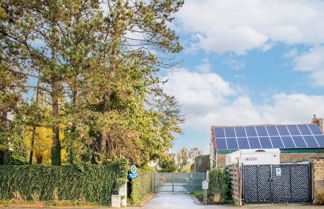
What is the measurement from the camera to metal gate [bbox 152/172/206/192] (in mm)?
32819

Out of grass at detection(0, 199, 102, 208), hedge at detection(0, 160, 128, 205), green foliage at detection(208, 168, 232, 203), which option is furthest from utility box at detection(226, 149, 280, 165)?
grass at detection(0, 199, 102, 208)

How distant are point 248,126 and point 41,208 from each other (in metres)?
20.5

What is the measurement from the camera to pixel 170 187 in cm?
3525

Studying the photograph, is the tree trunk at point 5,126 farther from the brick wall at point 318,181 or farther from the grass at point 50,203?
the brick wall at point 318,181

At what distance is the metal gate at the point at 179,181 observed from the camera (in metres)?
32.8

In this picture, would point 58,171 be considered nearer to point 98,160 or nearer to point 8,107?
point 98,160

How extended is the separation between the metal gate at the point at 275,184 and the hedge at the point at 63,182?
245 inches

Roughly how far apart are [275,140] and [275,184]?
12540mm

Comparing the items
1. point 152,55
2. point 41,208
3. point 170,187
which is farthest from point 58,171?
point 170,187

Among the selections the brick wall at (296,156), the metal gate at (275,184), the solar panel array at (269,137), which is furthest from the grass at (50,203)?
the brick wall at (296,156)

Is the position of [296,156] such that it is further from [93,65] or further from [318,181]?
[93,65]

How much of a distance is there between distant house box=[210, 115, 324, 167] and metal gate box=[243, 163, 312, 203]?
35.3ft

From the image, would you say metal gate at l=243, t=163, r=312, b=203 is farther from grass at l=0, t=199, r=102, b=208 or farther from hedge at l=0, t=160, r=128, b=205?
grass at l=0, t=199, r=102, b=208

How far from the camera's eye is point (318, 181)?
1827 centimetres
